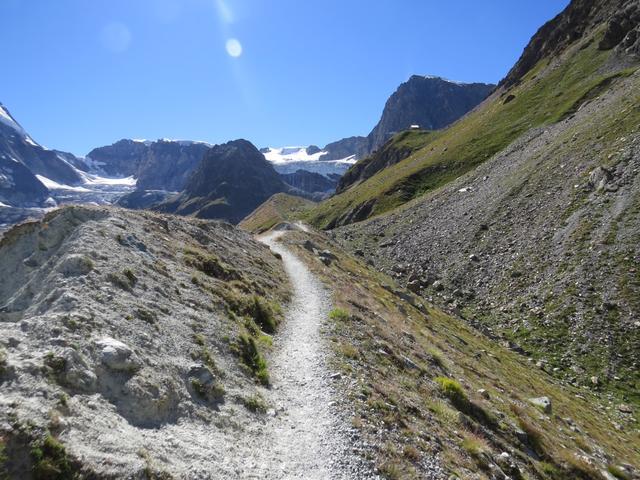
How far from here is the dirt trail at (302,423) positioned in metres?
10.5

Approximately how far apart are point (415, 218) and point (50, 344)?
6489 centimetres

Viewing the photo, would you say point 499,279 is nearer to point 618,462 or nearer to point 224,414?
point 618,462

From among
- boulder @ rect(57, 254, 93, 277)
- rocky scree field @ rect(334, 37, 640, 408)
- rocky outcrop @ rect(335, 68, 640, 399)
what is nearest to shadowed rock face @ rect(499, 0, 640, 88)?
rocky scree field @ rect(334, 37, 640, 408)

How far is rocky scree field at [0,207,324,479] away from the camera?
26.5 ft

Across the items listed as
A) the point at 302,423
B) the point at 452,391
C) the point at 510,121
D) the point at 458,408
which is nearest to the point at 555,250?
the point at 452,391

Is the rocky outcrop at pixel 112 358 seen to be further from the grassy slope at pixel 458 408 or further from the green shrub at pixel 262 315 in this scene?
the grassy slope at pixel 458 408

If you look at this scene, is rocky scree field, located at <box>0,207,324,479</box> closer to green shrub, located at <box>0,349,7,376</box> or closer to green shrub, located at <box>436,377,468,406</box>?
green shrub, located at <box>0,349,7,376</box>

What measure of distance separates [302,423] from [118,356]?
19.6 ft

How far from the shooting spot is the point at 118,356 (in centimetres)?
1123

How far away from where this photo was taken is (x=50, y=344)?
10305 mm

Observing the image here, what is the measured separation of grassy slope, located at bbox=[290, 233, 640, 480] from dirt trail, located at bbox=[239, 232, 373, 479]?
0.79 meters

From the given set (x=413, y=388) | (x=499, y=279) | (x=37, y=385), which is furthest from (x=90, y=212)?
(x=499, y=279)

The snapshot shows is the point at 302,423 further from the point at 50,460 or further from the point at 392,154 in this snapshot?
the point at 392,154

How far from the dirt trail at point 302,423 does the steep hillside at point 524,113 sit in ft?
266
